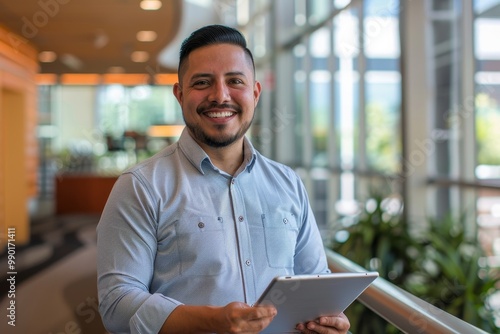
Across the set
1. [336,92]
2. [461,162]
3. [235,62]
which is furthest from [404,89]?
[235,62]

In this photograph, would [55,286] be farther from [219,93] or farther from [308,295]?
[308,295]

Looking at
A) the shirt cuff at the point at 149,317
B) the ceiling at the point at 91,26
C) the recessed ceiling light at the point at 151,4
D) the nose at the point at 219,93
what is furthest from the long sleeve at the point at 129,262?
the recessed ceiling light at the point at 151,4

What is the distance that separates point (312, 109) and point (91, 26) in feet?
11.0

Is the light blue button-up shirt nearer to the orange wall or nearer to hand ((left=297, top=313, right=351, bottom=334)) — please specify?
hand ((left=297, top=313, right=351, bottom=334))

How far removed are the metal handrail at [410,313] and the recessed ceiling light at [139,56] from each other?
32.3 ft

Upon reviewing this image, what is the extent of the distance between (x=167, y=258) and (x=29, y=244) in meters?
7.63

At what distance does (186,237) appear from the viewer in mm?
1696

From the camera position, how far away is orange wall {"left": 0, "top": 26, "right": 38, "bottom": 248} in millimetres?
8445

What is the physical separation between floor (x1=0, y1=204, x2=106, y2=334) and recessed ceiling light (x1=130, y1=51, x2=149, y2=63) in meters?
3.11

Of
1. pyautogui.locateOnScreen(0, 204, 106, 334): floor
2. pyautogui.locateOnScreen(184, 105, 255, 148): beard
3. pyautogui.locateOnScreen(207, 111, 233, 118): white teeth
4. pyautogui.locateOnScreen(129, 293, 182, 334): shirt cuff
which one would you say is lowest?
pyautogui.locateOnScreen(0, 204, 106, 334): floor

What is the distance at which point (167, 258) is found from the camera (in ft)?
5.58

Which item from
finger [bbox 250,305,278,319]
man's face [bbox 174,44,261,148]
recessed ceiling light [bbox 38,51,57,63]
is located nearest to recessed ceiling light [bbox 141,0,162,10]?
recessed ceiling light [bbox 38,51,57,63]

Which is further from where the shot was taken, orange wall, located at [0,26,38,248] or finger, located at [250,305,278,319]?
orange wall, located at [0,26,38,248]

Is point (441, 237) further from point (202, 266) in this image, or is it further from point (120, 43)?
point (120, 43)
